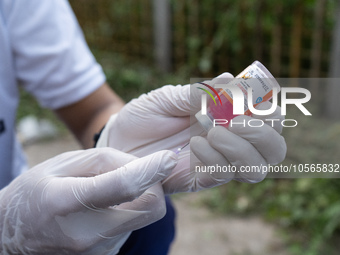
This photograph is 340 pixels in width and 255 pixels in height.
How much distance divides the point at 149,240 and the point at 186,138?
27 centimetres

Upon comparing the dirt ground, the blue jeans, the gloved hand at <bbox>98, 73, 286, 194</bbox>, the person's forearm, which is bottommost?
the dirt ground

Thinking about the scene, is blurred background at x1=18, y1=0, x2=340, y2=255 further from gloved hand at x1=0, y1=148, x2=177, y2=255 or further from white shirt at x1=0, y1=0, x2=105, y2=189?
gloved hand at x1=0, y1=148, x2=177, y2=255

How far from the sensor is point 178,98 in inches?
36.2

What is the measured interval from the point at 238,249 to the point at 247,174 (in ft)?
4.03

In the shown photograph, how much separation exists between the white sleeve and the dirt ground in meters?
1.02

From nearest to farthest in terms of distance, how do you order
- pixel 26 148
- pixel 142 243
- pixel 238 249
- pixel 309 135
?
pixel 142 243
pixel 238 249
pixel 309 135
pixel 26 148

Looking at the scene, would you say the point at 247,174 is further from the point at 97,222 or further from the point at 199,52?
the point at 199,52

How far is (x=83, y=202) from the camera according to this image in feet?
2.64

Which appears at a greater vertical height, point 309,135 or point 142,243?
point 142,243

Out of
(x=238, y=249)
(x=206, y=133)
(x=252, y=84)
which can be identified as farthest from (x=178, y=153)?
(x=238, y=249)

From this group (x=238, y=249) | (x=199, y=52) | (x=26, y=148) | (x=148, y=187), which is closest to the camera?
(x=148, y=187)

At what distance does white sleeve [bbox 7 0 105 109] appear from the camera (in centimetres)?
131

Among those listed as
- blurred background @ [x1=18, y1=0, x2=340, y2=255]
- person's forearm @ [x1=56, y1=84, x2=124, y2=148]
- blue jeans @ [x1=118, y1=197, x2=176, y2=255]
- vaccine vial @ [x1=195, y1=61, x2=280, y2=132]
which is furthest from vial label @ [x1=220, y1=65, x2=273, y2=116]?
blurred background @ [x1=18, y1=0, x2=340, y2=255]

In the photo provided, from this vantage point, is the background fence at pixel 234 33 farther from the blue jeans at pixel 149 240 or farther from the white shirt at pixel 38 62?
the blue jeans at pixel 149 240
